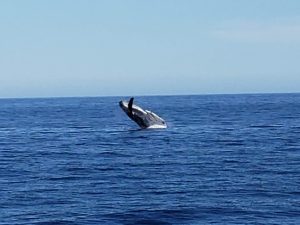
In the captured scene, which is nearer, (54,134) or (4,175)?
(4,175)

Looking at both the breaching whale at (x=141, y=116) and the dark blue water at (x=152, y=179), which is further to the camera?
the breaching whale at (x=141, y=116)

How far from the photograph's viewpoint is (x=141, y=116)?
54.7m

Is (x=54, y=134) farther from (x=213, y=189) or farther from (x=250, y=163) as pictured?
(x=213, y=189)

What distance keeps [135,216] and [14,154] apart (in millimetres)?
18541

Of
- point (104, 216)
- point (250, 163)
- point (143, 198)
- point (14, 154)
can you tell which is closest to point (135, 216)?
point (104, 216)

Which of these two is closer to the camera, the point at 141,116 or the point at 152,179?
the point at 152,179

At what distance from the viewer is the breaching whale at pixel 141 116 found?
5312cm

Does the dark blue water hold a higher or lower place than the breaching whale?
lower

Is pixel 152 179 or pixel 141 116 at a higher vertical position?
pixel 141 116

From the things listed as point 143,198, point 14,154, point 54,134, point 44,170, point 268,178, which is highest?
point 54,134

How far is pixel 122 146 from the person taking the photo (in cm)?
4250

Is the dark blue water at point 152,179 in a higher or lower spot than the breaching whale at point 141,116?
lower

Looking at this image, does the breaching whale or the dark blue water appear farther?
the breaching whale

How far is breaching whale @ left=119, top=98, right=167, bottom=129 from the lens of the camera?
2092 inches
